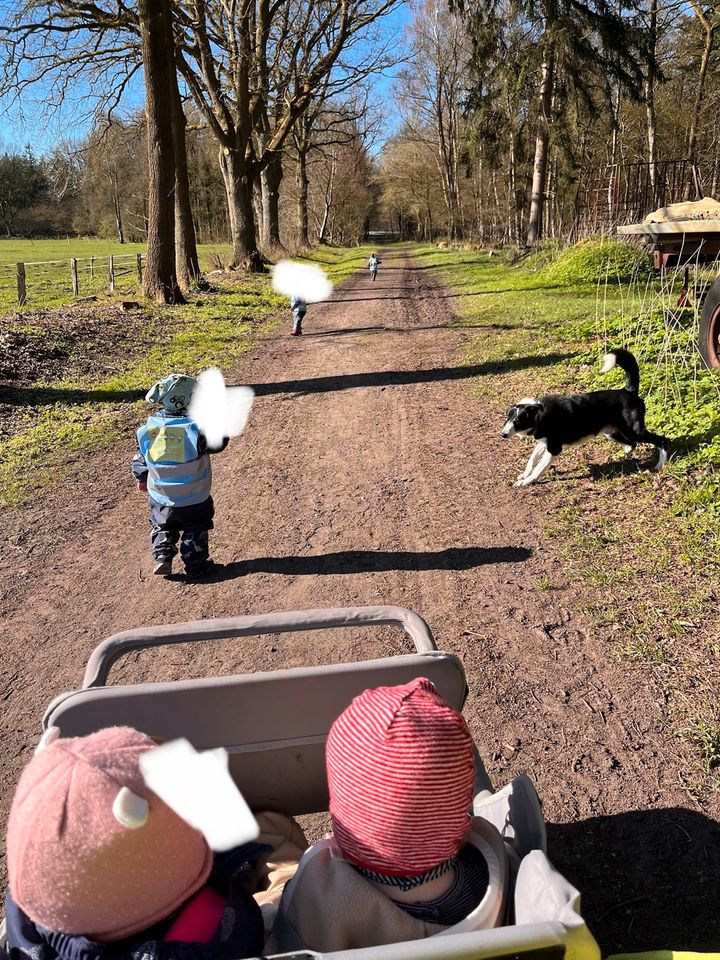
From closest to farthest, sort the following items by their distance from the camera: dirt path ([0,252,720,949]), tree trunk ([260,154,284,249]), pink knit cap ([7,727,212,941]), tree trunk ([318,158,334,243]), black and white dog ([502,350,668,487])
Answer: pink knit cap ([7,727,212,941]) < dirt path ([0,252,720,949]) < black and white dog ([502,350,668,487]) < tree trunk ([260,154,284,249]) < tree trunk ([318,158,334,243])

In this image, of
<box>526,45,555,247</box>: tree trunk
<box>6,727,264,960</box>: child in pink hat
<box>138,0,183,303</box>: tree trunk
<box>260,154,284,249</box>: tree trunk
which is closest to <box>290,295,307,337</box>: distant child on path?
<box>138,0,183,303</box>: tree trunk

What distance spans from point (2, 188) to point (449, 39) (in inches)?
1770

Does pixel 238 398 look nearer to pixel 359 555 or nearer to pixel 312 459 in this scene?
pixel 312 459

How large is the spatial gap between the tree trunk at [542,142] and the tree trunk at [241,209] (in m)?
9.50

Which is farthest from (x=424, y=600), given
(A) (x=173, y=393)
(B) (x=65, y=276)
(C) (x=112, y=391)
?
(B) (x=65, y=276)

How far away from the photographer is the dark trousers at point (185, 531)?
473 centimetres

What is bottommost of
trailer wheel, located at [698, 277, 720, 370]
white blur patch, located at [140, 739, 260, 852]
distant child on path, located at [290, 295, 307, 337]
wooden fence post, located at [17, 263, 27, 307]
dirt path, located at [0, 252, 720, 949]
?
dirt path, located at [0, 252, 720, 949]

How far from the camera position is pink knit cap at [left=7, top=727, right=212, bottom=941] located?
4.43 ft

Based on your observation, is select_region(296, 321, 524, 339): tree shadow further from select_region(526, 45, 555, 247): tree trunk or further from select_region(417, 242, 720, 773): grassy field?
select_region(526, 45, 555, 247): tree trunk

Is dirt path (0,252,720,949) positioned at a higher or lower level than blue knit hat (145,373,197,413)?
lower

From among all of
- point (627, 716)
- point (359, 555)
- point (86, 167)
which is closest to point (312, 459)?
point (359, 555)

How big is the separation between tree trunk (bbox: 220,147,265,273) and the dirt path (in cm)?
1713

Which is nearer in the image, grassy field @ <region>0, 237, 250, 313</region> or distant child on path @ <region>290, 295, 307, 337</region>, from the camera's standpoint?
distant child on path @ <region>290, 295, 307, 337</region>

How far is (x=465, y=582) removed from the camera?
15.7 ft
